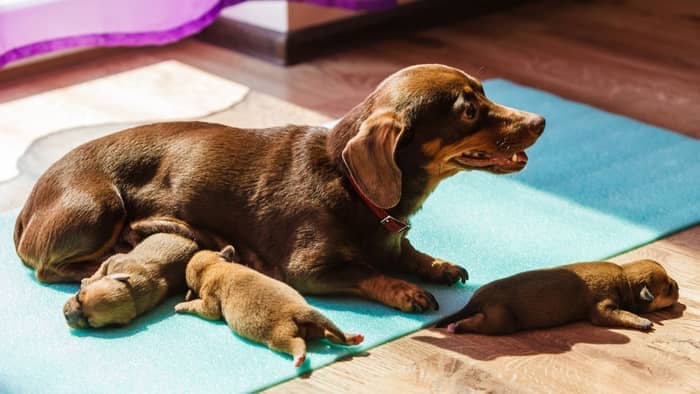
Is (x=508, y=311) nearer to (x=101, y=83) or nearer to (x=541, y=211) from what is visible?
(x=541, y=211)

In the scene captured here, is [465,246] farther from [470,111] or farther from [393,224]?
[470,111]

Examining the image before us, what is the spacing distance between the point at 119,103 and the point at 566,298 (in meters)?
2.02

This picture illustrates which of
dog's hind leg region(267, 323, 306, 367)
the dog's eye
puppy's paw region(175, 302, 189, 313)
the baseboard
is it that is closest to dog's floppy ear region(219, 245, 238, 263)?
puppy's paw region(175, 302, 189, 313)

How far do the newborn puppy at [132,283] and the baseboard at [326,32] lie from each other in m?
1.93

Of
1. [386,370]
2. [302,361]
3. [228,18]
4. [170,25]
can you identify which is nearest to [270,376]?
[302,361]

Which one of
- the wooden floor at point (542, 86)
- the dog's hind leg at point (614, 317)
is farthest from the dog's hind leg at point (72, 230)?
the dog's hind leg at point (614, 317)

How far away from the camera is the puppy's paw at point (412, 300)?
250cm

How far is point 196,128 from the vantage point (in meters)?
2.74

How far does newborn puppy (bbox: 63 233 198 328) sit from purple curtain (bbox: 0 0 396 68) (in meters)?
1.38

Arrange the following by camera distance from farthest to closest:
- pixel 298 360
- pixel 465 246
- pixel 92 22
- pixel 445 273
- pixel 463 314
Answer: pixel 92 22
pixel 465 246
pixel 445 273
pixel 463 314
pixel 298 360

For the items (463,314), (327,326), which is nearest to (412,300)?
(463,314)

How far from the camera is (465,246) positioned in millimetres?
2873

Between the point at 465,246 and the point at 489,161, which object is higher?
the point at 489,161

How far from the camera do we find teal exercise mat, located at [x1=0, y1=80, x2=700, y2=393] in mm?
2287
